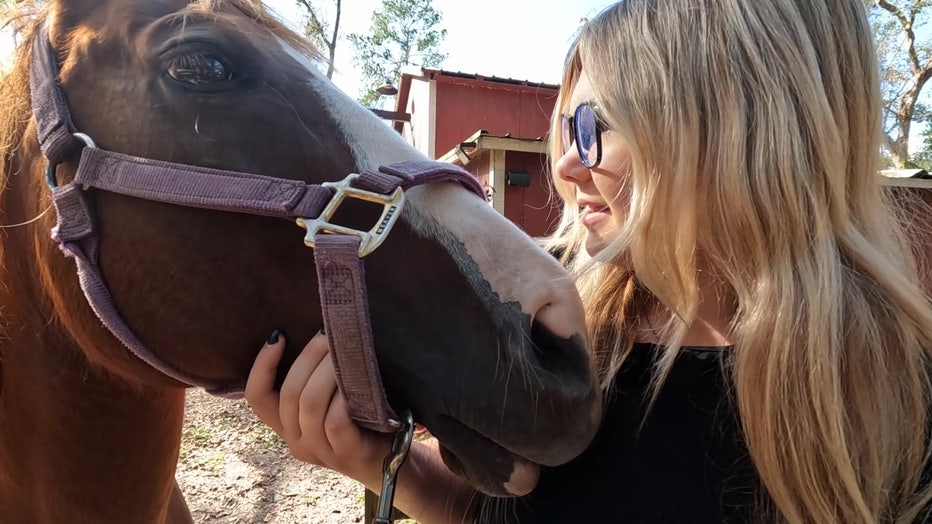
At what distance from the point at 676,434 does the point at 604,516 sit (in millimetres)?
209

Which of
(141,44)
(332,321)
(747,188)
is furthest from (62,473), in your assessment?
(747,188)

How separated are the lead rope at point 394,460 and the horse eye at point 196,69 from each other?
76 centimetres

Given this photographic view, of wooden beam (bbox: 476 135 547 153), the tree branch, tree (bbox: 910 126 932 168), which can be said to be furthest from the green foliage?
wooden beam (bbox: 476 135 547 153)

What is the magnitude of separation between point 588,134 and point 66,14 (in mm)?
1200

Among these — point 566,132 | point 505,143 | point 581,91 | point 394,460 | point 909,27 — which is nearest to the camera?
point 394,460

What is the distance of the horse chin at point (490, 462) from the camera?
1.03 meters

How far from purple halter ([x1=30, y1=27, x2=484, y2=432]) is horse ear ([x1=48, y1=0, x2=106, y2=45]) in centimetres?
6

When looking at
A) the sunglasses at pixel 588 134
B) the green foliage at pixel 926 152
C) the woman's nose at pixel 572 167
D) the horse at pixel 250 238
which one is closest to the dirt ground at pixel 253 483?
the horse at pixel 250 238

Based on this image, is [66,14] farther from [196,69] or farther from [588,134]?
[588,134]

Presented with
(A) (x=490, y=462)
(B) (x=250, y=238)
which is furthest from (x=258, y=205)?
(A) (x=490, y=462)

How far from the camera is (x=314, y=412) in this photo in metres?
1.05

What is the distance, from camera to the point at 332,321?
1.01 metres

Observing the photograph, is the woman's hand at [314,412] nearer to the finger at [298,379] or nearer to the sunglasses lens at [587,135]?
the finger at [298,379]

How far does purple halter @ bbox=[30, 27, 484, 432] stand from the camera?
3.32 feet
